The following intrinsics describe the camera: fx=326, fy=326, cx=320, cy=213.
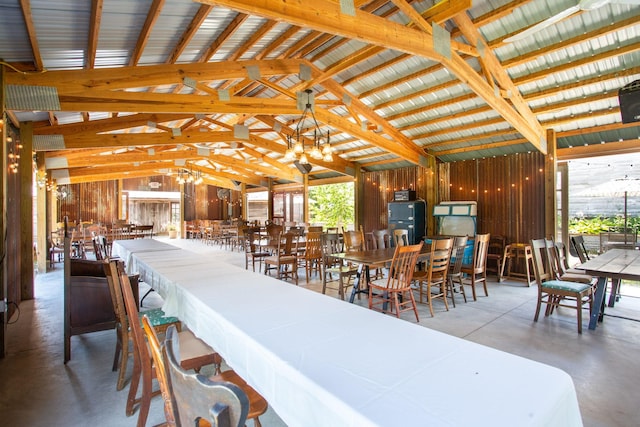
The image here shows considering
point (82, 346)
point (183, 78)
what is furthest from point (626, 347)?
point (183, 78)

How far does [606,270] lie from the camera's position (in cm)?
347

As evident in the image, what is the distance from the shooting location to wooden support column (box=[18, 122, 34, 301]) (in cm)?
507

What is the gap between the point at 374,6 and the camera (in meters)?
4.24

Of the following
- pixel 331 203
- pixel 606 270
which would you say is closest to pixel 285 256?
pixel 606 270

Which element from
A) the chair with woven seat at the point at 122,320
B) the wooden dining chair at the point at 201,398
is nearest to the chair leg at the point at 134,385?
the chair with woven seat at the point at 122,320

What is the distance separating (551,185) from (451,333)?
15.6 ft

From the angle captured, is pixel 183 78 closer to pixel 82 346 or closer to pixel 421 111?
pixel 82 346

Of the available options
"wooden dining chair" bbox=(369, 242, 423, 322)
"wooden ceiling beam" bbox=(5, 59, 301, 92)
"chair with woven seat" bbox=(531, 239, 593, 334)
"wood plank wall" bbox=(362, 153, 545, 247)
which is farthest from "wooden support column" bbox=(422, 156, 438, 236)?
"wooden ceiling beam" bbox=(5, 59, 301, 92)

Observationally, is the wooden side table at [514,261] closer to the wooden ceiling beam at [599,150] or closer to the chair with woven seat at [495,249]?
the chair with woven seat at [495,249]

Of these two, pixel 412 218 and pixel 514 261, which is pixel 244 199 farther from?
pixel 514 261

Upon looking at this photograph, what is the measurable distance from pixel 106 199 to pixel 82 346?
1457 centimetres

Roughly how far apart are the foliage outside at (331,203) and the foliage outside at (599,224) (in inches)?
394

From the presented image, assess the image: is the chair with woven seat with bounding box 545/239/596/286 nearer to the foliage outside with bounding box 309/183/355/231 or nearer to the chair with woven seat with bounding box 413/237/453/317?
the chair with woven seat with bounding box 413/237/453/317

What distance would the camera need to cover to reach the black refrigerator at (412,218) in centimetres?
852
